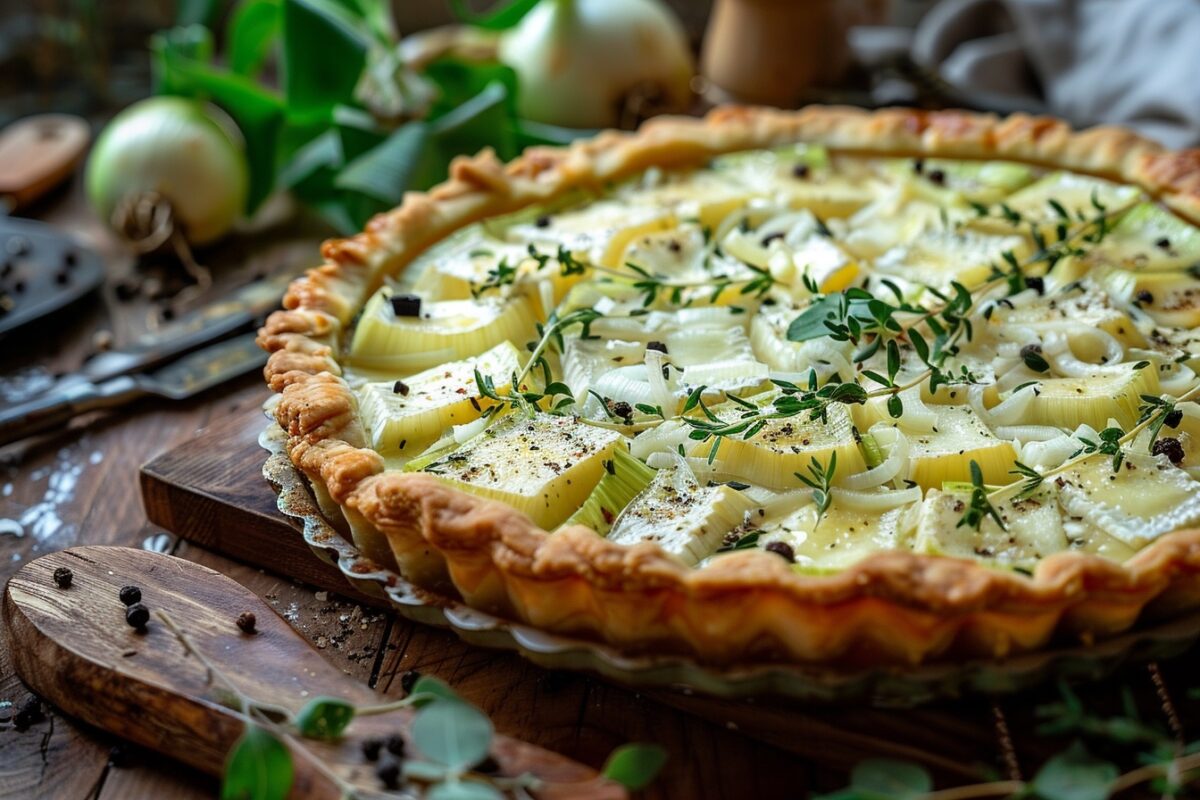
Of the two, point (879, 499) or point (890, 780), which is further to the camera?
point (879, 499)

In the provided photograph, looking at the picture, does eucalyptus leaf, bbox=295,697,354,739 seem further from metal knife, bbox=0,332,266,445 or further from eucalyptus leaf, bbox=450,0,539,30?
eucalyptus leaf, bbox=450,0,539,30

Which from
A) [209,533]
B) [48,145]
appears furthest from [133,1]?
[209,533]

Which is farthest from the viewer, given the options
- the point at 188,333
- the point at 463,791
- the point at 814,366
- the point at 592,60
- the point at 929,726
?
the point at 592,60

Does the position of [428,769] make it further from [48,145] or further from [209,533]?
[48,145]

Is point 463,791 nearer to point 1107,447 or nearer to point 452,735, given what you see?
point 452,735

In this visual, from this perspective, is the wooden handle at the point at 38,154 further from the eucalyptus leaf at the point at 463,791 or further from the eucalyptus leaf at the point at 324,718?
the eucalyptus leaf at the point at 463,791

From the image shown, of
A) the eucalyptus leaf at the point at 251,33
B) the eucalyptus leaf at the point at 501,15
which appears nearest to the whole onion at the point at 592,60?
the eucalyptus leaf at the point at 501,15

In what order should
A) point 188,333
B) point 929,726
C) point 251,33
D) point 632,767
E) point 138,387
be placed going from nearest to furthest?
point 632,767 < point 929,726 < point 138,387 < point 188,333 < point 251,33

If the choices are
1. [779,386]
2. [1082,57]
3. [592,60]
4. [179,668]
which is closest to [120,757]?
[179,668]
